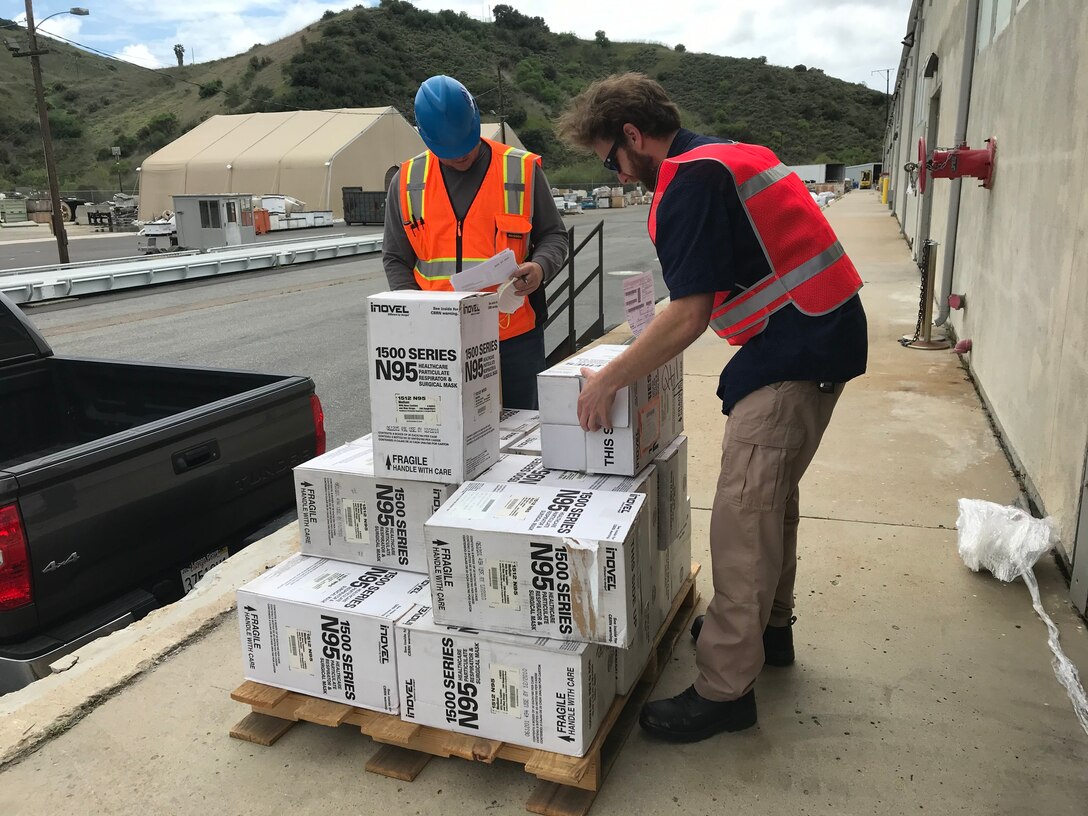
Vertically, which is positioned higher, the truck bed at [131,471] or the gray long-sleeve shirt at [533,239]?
the gray long-sleeve shirt at [533,239]

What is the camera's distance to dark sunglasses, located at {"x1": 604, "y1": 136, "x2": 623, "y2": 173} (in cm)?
250

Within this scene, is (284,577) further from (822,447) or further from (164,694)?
(822,447)

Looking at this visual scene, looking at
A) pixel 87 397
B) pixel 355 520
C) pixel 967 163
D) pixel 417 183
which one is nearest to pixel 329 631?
pixel 355 520

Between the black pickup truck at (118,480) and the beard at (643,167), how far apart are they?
181 cm

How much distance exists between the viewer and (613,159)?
101 inches

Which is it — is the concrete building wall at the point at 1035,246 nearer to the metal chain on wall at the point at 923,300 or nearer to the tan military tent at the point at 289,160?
A: the metal chain on wall at the point at 923,300

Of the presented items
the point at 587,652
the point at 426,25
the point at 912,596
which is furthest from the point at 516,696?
the point at 426,25

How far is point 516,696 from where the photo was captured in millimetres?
2293

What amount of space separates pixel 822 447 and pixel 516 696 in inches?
141

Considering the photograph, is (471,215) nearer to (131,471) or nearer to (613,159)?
(613,159)

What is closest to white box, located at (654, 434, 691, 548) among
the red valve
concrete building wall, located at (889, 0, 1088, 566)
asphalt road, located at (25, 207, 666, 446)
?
concrete building wall, located at (889, 0, 1088, 566)

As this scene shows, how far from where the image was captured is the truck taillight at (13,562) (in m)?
2.43

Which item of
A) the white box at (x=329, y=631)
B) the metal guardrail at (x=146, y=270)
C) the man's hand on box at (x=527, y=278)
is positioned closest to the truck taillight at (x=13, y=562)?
the white box at (x=329, y=631)

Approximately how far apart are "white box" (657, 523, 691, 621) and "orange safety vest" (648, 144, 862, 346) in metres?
0.94
